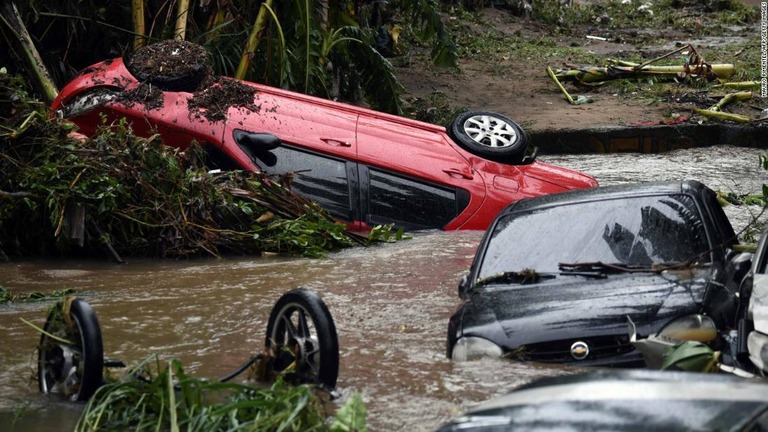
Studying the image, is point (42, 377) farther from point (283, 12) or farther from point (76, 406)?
point (283, 12)

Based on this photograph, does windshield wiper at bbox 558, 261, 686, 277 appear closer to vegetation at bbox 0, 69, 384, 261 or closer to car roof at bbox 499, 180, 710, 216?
car roof at bbox 499, 180, 710, 216

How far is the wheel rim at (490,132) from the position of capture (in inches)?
378

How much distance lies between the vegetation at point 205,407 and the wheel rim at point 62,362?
432mm

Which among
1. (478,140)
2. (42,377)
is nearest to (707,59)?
(478,140)

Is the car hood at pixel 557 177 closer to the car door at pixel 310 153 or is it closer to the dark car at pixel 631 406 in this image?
the car door at pixel 310 153

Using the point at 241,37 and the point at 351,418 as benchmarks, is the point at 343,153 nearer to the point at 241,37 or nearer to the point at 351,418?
the point at 351,418

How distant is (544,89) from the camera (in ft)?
62.8

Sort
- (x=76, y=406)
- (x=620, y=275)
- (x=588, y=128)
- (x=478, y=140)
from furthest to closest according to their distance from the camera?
(x=588, y=128)
(x=478, y=140)
(x=620, y=275)
(x=76, y=406)

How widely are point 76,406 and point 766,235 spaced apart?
313 cm

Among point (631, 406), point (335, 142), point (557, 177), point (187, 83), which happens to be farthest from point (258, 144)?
point (631, 406)

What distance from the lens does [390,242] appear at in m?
9.20

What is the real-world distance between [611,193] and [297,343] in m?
2.54

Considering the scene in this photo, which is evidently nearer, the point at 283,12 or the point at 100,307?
the point at 100,307

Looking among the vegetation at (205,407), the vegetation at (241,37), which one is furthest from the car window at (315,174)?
the vegetation at (241,37)
